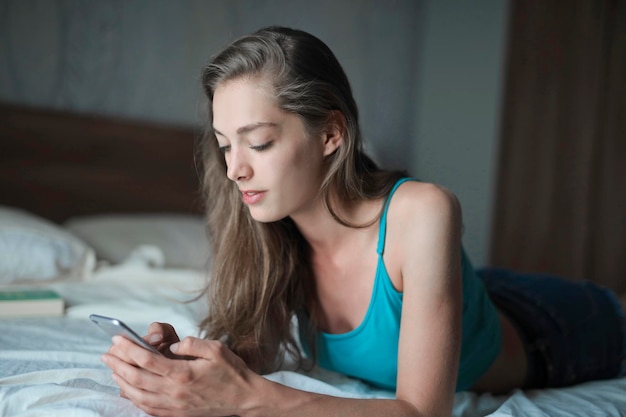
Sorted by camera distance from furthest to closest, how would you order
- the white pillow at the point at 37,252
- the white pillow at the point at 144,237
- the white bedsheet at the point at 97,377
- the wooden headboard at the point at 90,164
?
the wooden headboard at the point at 90,164
the white pillow at the point at 144,237
the white pillow at the point at 37,252
the white bedsheet at the point at 97,377

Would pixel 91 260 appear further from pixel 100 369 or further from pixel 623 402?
pixel 623 402

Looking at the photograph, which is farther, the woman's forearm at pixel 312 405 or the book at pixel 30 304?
the book at pixel 30 304

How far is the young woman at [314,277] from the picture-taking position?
98 cm

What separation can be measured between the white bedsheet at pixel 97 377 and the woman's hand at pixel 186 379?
0.07 meters

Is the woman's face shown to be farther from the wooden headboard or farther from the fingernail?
the wooden headboard

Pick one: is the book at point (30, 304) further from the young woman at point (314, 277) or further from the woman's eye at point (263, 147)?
the woman's eye at point (263, 147)

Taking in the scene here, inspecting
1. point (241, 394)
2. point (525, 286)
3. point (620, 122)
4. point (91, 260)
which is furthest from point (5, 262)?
point (620, 122)

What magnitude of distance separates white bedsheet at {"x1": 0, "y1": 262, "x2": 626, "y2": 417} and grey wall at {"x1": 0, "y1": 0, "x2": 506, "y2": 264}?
114 cm

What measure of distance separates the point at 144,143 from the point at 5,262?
3.35 feet

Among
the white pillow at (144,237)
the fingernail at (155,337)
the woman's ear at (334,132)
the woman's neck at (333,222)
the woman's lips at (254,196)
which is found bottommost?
the white pillow at (144,237)

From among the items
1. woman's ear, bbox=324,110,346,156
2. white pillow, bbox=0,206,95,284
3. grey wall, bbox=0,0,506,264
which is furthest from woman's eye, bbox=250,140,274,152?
grey wall, bbox=0,0,506,264

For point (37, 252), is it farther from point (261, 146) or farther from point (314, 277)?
point (261, 146)

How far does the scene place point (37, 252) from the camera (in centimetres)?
207

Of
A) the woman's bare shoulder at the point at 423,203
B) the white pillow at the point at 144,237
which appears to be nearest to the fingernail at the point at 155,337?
the woman's bare shoulder at the point at 423,203
